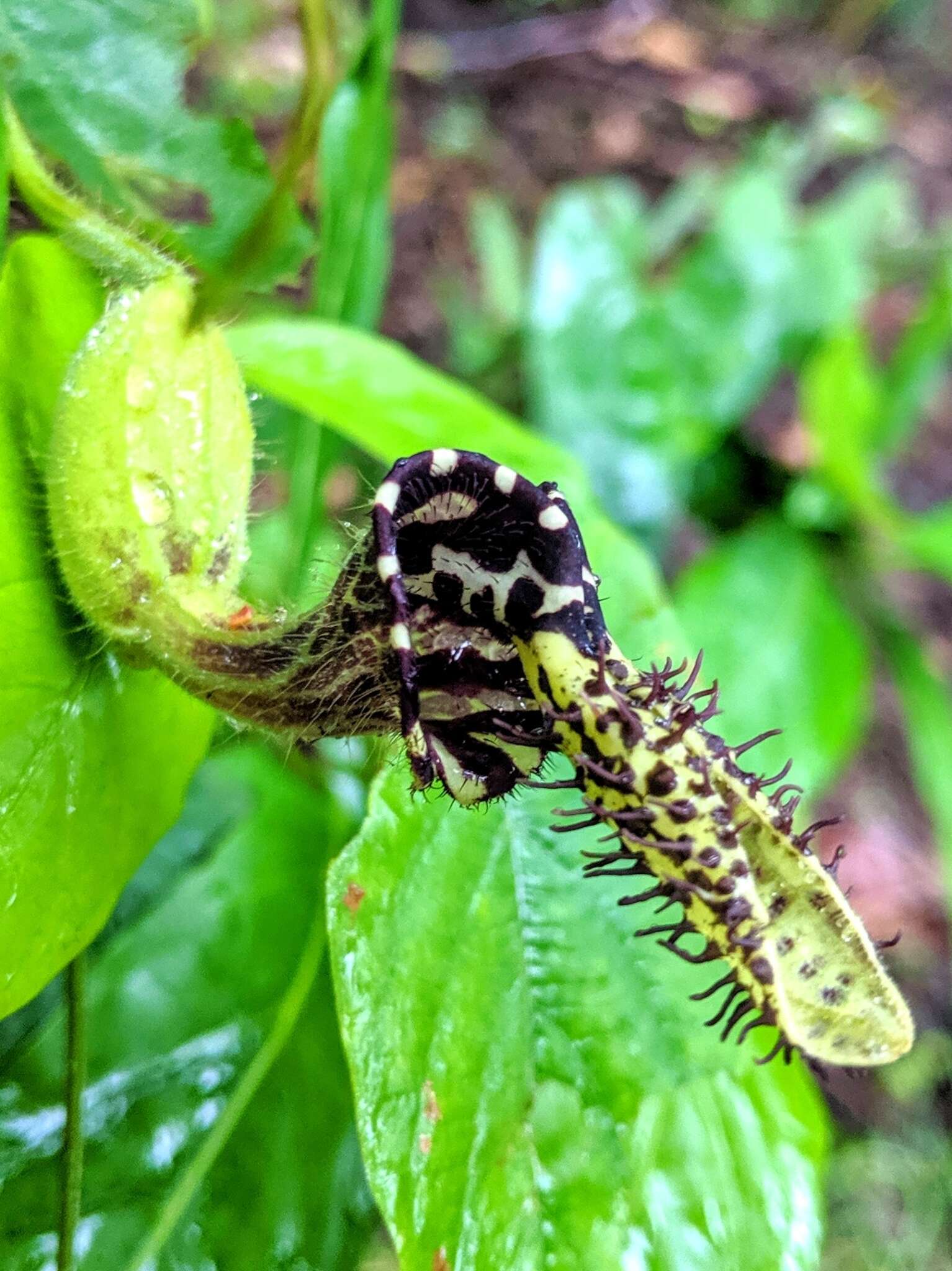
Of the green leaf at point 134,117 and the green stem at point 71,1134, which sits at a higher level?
the green leaf at point 134,117

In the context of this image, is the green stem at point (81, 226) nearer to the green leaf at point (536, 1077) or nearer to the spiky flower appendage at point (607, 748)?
the spiky flower appendage at point (607, 748)

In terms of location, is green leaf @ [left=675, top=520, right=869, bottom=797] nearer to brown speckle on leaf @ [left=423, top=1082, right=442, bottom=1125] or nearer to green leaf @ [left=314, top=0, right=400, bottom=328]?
green leaf @ [left=314, top=0, right=400, bottom=328]

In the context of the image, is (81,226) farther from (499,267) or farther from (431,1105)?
(499,267)

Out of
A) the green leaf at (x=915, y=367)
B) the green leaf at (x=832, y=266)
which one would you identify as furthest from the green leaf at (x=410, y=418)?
the green leaf at (x=915, y=367)

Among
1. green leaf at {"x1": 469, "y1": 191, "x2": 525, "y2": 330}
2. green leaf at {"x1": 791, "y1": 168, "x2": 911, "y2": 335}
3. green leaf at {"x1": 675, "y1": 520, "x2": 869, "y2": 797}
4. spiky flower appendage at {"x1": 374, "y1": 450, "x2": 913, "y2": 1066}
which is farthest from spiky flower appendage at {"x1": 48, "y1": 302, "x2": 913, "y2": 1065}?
green leaf at {"x1": 469, "y1": 191, "x2": 525, "y2": 330}

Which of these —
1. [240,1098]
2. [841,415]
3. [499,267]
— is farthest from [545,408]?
[240,1098]

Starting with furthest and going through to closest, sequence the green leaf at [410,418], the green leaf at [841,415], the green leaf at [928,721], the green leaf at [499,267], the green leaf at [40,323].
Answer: the green leaf at [499,267]
the green leaf at [928,721]
the green leaf at [841,415]
the green leaf at [410,418]
the green leaf at [40,323]
